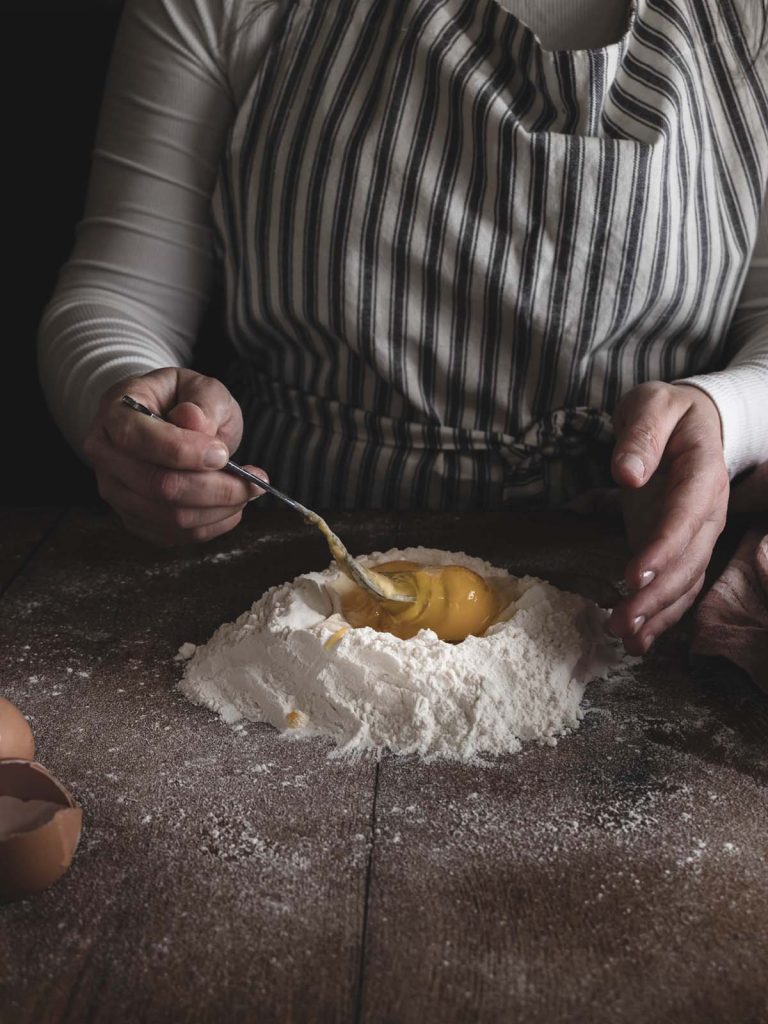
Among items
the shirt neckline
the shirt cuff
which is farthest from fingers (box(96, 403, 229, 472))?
the shirt neckline

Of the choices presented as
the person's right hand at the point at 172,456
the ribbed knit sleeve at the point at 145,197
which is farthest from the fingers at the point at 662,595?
the ribbed knit sleeve at the point at 145,197

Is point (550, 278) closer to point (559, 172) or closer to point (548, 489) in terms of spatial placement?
point (559, 172)

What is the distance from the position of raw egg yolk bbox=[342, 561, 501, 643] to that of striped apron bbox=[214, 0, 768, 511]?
34 cm

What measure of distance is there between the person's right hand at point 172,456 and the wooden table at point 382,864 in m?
0.12

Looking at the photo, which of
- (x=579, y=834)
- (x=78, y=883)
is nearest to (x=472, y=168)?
(x=579, y=834)

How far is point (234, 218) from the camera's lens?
1.30 m

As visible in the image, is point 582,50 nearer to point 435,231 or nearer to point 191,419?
point 435,231

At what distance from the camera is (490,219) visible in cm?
120

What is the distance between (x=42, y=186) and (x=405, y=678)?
46.6 inches

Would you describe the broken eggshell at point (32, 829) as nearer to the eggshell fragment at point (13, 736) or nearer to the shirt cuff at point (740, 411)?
the eggshell fragment at point (13, 736)

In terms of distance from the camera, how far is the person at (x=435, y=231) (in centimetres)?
117

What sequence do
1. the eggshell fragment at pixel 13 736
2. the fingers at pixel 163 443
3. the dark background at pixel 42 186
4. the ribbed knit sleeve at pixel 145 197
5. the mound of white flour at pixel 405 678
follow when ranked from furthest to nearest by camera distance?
the dark background at pixel 42 186 → the ribbed knit sleeve at pixel 145 197 → the fingers at pixel 163 443 → the mound of white flour at pixel 405 678 → the eggshell fragment at pixel 13 736

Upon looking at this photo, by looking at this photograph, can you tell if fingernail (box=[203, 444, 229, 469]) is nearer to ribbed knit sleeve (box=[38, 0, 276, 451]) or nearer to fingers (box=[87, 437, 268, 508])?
fingers (box=[87, 437, 268, 508])

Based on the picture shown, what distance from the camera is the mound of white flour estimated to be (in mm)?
851
